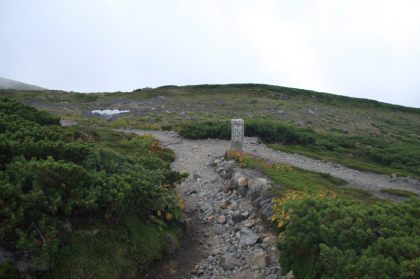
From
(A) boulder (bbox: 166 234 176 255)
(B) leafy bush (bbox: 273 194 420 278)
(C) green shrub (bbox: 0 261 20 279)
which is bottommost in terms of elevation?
(A) boulder (bbox: 166 234 176 255)

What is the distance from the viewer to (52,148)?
5582 mm

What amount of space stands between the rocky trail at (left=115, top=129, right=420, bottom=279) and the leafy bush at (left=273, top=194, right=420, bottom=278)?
32.3 inches

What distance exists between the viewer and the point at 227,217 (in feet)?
25.2

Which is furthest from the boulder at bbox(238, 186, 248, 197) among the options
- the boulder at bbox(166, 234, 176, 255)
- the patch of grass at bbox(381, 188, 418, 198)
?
the patch of grass at bbox(381, 188, 418, 198)

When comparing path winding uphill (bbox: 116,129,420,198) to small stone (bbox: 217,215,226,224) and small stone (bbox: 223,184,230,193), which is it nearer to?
small stone (bbox: 223,184,230,193)

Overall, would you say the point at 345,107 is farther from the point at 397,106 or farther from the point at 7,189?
the point at 7,189

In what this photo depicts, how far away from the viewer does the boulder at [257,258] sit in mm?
5355

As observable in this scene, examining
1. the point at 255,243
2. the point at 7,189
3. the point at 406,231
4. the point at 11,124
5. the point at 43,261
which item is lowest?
the point at 255,243

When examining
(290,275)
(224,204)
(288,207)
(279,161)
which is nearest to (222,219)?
(224,204)

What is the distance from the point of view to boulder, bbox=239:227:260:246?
20.3ft

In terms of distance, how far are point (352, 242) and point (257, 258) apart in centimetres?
241

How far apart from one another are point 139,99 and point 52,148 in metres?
34.5

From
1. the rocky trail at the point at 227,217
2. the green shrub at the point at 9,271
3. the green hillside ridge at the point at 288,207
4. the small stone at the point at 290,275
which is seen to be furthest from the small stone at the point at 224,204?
the green shrub at the point at 9,271

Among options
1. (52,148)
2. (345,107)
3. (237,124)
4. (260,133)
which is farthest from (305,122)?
(52,148)
